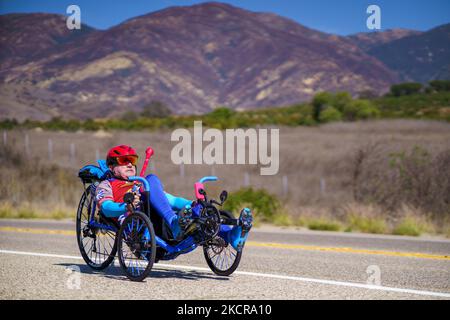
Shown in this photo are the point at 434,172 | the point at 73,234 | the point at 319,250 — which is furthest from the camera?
the point at 434,172

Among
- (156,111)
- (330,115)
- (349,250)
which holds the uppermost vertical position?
(156,111)

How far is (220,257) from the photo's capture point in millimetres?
7773

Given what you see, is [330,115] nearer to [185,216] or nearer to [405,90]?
[405,90]

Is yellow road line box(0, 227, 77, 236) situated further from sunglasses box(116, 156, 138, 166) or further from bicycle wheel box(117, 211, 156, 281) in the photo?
bicycle wheel box(117, 211, 156, 281)

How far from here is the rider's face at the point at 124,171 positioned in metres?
7.75

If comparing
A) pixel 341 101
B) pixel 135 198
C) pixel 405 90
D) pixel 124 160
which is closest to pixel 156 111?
pixel 341 101

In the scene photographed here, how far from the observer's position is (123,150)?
7781mm

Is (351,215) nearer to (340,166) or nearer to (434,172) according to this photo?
(434,172)

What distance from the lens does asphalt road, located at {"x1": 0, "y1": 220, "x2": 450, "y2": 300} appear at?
6586mm

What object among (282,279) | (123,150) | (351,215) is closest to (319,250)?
(282,279)

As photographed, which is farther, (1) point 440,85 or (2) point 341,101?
(1) point 440,85

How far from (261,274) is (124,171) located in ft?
6.47
